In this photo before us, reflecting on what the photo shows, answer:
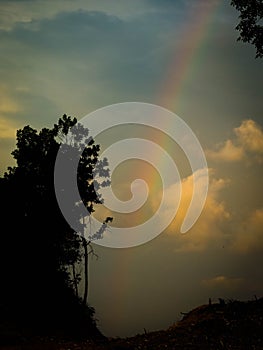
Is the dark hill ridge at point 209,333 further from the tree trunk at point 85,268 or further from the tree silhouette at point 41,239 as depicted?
the tree trunk at point 85,268

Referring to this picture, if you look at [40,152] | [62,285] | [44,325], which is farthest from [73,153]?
[44,325]

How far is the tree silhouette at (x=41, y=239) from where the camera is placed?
111 ft

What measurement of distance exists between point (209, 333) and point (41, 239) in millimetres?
22150

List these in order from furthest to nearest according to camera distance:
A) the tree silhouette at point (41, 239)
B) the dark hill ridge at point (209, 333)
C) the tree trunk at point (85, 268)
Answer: the tree trunk at point (85, 268) → the tree silhouette at point (41, 239) → the dark hill ridge at point (209, 333)

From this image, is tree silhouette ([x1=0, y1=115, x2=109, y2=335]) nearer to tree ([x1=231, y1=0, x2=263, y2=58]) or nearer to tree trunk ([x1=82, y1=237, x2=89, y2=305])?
tree trunk ([x1=82, y1=237, x2=89, y2=305])

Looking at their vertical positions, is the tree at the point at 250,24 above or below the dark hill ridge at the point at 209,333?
above

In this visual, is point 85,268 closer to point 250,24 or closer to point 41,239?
point 41,239

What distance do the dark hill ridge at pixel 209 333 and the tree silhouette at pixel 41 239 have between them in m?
11.0

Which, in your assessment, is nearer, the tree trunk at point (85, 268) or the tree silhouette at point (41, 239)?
the tree silhouette at point (41, 239)

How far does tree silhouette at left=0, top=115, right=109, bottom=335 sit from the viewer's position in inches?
1328

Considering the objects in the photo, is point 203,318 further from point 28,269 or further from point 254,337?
point 28,269

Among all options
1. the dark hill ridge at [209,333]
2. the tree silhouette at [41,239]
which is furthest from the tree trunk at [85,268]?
the dark hill ridge at [209,333]

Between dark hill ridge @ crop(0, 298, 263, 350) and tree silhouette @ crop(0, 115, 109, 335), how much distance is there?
36.1 feet

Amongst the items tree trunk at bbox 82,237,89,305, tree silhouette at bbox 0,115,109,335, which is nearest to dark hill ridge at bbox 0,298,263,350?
tree silhouette at bbox 0,115,109,335
